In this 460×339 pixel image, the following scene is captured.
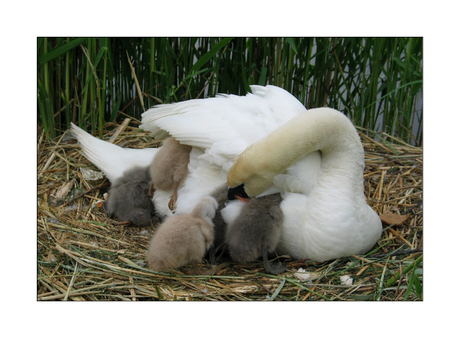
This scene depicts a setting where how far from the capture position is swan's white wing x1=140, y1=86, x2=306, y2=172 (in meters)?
2.62

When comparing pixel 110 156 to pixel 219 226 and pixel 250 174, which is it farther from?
pixel 250 174

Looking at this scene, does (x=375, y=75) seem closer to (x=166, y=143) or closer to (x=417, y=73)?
(x=417, y=73)

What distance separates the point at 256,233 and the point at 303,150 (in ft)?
1.75

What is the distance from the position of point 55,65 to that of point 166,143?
3.70ft

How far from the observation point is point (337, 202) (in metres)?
2.45

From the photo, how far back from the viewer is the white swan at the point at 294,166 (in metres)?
2.42

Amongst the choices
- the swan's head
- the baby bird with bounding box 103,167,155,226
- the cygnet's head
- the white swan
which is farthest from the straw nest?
the swan's head

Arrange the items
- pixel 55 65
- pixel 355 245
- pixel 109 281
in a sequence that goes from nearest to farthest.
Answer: pixel 109 281, pixel 355 245, pixel 55 65

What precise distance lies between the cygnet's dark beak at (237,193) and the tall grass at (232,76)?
1095mm

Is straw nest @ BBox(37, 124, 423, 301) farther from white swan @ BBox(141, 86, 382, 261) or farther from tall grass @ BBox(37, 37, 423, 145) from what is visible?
tall grass @ BBox(37, 37, 423, 145)

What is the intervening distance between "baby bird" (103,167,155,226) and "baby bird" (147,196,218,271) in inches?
27.1

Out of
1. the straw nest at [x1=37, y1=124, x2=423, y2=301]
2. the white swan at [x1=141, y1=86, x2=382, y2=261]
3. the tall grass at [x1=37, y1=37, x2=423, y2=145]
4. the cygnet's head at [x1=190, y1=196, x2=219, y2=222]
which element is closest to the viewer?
the straw nest at [x1=37, y1=124, x2=423, y2=301]

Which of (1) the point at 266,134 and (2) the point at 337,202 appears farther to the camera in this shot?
(1) the point at 266,134

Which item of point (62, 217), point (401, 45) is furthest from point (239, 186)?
point (401, 45)
